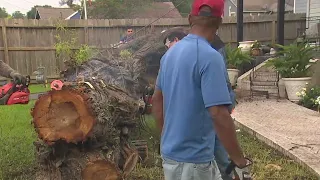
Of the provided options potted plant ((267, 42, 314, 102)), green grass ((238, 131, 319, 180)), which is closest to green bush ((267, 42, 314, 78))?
potted plant ((267, 42, 314, 102))

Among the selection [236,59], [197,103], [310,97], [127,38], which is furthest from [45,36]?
[197,103]

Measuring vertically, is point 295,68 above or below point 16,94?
above

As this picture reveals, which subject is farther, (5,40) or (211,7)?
(5,40)

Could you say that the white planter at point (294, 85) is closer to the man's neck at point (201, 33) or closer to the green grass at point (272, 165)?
the green grass at point (272, 165)

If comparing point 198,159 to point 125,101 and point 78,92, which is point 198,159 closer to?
point 78,92

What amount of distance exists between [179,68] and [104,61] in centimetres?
374

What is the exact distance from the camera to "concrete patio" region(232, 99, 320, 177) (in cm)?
490

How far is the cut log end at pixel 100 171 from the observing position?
3605mm

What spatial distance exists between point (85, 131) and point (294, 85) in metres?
6.09

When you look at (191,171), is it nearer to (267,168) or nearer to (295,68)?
(267,168)

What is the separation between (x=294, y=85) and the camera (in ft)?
28.0

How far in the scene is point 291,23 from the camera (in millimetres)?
16297

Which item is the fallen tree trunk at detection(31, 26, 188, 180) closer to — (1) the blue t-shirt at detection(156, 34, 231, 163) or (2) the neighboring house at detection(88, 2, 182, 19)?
(1) the blue t-shirt at detection(156, 34, 231, 163)

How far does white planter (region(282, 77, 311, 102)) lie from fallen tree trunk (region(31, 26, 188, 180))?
4.89 m
